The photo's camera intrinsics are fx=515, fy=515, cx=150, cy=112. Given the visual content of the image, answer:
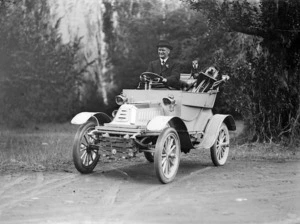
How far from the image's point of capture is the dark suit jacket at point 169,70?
8.58 m

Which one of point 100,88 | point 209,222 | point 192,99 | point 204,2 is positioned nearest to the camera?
point 209,222

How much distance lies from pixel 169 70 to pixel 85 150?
2014 mm

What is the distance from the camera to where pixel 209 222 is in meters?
5.09

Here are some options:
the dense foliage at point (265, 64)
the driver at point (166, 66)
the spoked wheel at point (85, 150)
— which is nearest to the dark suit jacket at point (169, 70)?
the driver at point (166, 66)

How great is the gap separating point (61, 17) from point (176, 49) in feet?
16.0

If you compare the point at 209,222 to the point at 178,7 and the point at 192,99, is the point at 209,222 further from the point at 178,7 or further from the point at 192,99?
the point at 178,7

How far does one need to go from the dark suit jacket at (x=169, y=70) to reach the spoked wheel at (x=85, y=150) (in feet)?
4.79

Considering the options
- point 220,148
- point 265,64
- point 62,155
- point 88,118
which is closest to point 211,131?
point 220,148

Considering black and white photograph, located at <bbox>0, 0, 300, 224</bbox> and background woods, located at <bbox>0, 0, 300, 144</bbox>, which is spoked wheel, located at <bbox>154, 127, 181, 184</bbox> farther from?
background woods, located at <bbox>0, 0, 300, 144</bbox>

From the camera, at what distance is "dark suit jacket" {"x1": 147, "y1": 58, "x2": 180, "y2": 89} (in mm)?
8580

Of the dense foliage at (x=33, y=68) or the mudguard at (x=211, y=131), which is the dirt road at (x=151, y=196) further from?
the dense foliage at (x=33, y=68)

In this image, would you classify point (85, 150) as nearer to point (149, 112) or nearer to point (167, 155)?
point (149, 112)

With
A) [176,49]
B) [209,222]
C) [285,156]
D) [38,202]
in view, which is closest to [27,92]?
[176,49]

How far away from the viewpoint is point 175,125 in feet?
26.6
